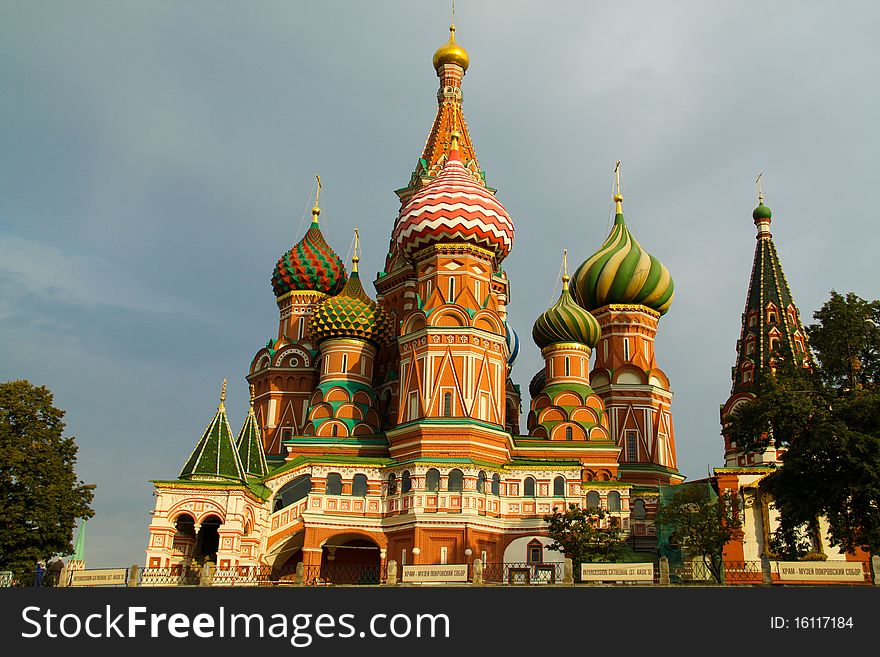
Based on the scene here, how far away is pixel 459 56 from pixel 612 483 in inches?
968

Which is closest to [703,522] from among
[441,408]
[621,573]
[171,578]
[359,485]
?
[621,573]

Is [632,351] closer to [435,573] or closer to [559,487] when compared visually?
[559,487]

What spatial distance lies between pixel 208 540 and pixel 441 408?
9.38 meters

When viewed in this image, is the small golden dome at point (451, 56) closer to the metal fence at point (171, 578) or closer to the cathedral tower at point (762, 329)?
the cathedral tower at point (762, 329)

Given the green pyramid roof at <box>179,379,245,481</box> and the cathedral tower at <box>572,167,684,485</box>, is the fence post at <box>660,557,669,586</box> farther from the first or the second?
the cathedral tower at <box>572,167,684,485</box>

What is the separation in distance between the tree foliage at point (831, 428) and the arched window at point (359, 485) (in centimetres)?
1323

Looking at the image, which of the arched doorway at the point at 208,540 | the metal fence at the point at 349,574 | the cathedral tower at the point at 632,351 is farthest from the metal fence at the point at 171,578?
the cathedral tower at the point at 632,351

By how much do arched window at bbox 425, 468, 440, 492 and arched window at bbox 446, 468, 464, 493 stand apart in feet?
1.28

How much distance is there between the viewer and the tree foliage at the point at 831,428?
2194cm

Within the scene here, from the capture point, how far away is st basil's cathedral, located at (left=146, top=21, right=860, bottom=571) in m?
31.3

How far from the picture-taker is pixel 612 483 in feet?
112
